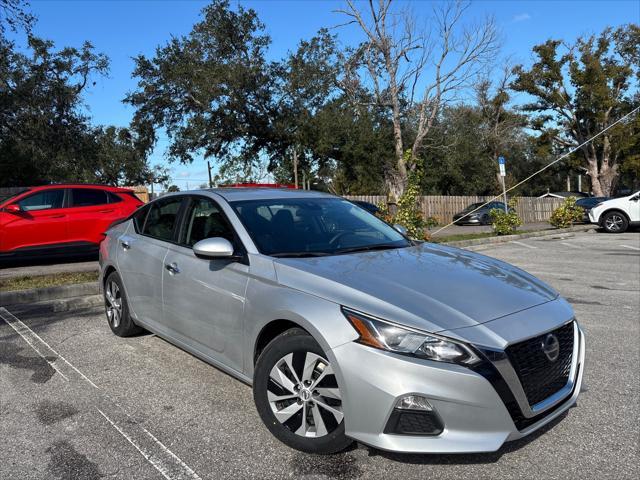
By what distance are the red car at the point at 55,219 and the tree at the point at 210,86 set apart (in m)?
15.2

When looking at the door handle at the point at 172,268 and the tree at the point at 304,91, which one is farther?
the tree at the point at 304,91

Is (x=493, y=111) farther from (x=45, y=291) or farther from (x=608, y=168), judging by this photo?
(x=45, y=291)

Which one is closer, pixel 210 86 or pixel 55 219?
pixel 55 219

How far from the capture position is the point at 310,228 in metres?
4.18

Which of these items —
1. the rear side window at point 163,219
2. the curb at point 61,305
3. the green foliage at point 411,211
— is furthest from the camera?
the green foliage at point 411,211

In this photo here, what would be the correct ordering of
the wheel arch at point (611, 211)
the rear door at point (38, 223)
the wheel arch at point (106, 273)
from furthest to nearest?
the wheel arch at point (611, 211) < the rear door at point (38, 223) < the wheel arch at point (106, 273)

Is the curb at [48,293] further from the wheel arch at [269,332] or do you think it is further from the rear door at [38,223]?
the wheel arch at [269,332]

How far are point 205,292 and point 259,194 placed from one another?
1038 mm

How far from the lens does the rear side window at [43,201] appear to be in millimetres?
10938

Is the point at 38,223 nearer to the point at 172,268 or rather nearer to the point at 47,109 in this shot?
the point at 172,268

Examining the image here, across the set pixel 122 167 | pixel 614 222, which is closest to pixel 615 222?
pixel 614 222

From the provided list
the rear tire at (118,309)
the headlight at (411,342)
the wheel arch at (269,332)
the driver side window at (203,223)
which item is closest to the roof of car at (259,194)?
the driver side window at (203,223)

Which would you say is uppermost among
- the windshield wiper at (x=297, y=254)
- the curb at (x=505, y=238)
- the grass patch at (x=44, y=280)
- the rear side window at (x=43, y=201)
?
the rear side window at (x=43, y=201)

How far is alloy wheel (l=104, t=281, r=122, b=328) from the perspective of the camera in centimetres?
558
